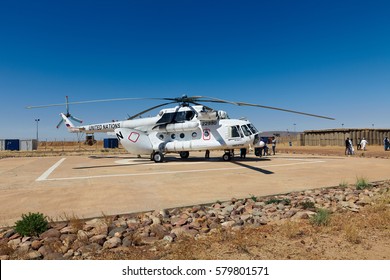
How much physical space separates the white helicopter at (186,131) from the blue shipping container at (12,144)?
48.5 meters

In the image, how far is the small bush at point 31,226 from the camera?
447 centimetres

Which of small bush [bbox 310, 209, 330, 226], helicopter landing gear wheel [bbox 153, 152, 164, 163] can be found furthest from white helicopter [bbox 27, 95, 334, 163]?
small bush [bbox 310, 209, 330, 226]

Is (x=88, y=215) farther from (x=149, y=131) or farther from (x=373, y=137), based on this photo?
(x=373, y=137)

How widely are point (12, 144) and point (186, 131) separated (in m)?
54.0

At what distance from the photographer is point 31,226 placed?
453 centimetres

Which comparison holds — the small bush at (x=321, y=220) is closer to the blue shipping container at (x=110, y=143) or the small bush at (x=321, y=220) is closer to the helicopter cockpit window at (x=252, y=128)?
the helicopter cockpit window at (x=252, y=128)

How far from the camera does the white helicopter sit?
17359 millimetres

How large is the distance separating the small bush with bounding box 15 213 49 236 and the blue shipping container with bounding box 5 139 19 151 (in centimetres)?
6163

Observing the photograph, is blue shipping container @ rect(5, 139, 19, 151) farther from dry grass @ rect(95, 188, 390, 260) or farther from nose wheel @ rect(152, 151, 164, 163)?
dry grass @ rect(95, 188, 390, 260)

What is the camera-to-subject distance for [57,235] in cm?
443

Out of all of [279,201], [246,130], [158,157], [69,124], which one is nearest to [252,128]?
[246,130]

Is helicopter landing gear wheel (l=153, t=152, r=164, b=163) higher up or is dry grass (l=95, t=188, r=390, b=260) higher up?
helicopter landing gear wheel (l=153, t=152, r=164, b=163)
